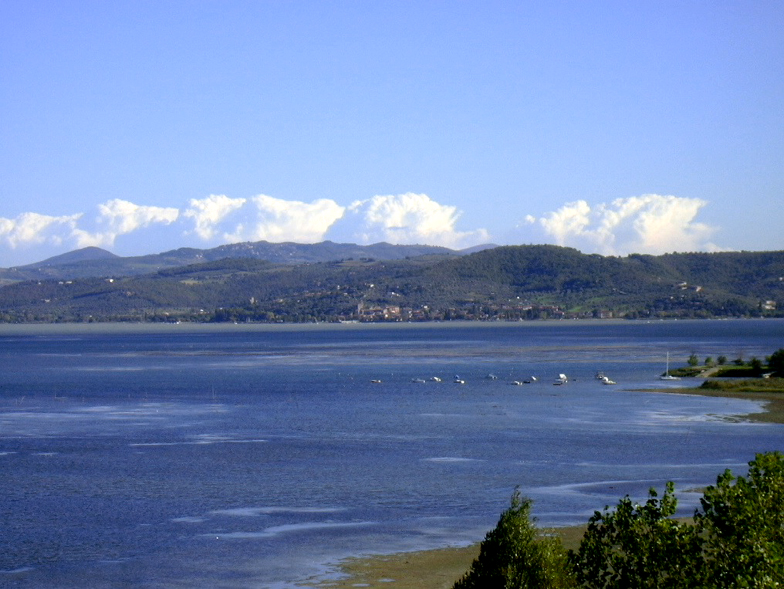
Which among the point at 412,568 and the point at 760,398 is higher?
the point at 760,398

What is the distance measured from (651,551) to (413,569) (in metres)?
10.8

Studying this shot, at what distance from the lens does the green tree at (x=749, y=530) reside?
441 inches

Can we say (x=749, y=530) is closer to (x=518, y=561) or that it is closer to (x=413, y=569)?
(x=518, y=561)

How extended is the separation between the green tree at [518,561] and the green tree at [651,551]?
15.5 inches

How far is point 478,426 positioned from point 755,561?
3831cm

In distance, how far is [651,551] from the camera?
40.6 feet

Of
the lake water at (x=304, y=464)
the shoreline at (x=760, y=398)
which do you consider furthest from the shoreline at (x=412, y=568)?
the shoreline at (x=760, y=398)

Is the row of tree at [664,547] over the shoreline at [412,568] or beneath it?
over

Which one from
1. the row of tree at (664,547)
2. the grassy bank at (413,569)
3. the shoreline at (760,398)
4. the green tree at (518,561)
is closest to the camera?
the row of tree at (664,547)

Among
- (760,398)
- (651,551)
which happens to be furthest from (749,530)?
(760,398)

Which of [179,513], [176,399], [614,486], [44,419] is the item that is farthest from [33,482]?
[176,399]

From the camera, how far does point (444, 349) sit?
131m

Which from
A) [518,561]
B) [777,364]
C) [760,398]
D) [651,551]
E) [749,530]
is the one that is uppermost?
[749,530]

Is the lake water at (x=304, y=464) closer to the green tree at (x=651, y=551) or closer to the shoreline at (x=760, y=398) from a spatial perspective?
the shoreline at (x=760, y=398)
